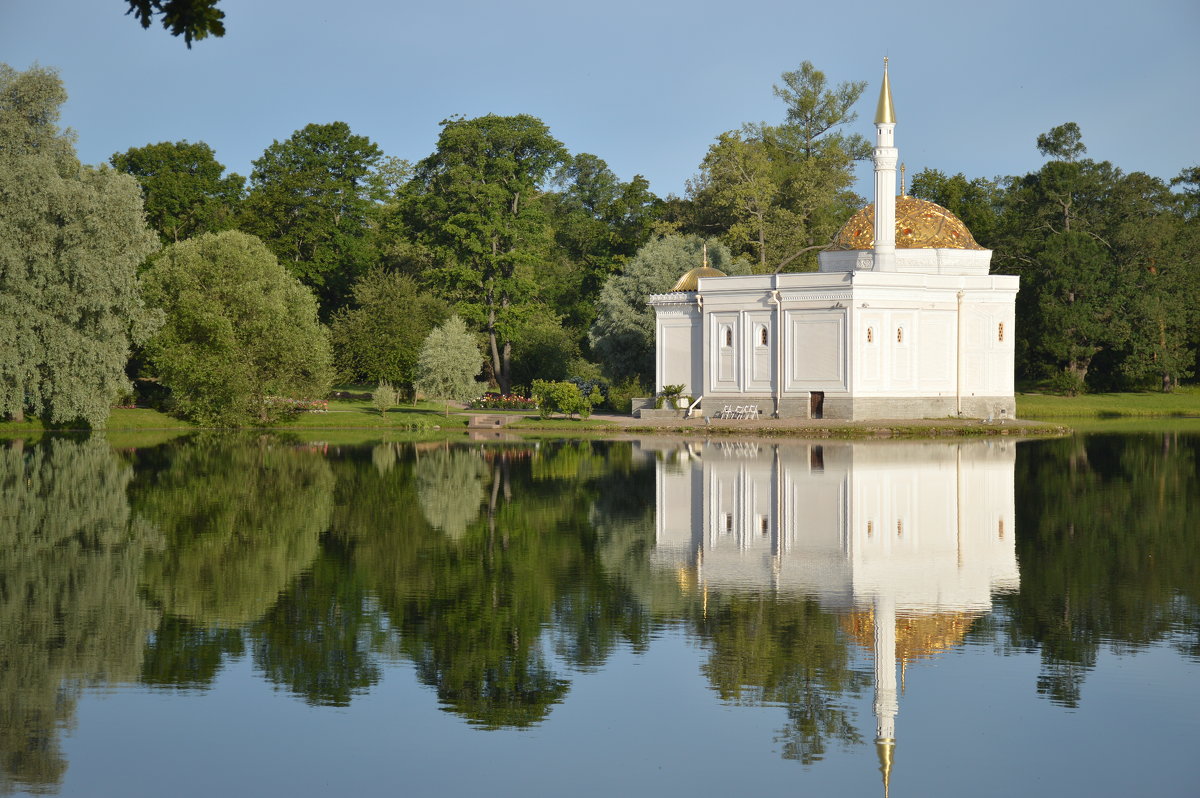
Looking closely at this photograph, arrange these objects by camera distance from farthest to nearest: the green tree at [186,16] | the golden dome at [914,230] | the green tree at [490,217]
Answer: the green tree at [490,217] → the golden dome at [914,230] → the green tree at [186,16]

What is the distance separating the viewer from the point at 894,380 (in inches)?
1817

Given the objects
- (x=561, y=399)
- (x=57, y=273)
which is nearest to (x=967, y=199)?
(x=561, y=399)

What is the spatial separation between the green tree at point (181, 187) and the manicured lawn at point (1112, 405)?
126ft

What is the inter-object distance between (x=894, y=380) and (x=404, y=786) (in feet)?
130

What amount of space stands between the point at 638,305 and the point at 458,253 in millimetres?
9765

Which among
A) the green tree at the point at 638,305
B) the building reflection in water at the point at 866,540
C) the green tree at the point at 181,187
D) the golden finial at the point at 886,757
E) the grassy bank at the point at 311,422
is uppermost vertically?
the green tree at the point at 181,187

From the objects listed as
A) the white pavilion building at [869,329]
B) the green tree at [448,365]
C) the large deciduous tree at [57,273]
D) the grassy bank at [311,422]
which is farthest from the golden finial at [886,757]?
the green tree at [448,365]

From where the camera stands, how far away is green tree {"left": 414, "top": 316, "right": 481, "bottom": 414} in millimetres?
50375

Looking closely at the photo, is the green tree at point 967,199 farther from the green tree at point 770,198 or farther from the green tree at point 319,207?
the green tree at point 319,207

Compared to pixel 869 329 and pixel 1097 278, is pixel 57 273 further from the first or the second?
pixel 1097 278

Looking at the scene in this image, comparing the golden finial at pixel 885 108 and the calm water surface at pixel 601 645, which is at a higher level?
the golden finial at pixel 885 108

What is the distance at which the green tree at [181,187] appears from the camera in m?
60.6

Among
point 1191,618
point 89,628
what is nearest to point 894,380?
point 1191,618

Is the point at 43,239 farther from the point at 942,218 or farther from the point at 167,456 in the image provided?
the point at 942,218
